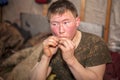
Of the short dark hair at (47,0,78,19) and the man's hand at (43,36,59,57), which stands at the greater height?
the short dark hair at (47,0,78,19)

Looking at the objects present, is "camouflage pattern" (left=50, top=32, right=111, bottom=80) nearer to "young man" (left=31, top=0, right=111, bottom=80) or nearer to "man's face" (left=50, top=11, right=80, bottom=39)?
"young man" (left=31, top=0, right=111, bottom=80)

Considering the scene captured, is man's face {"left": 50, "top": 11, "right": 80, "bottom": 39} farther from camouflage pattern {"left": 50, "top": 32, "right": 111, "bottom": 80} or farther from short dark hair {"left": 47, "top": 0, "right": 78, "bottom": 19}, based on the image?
camouflage pattern {"left": 50, "top": 32, "right": 111, "bottom": 80}

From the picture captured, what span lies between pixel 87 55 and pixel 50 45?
0.88 feet

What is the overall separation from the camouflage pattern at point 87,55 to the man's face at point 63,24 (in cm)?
15

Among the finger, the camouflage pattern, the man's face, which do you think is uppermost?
the man's face

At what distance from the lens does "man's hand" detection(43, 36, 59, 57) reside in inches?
54.6

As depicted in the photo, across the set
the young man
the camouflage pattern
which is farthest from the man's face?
the camouflage pattern

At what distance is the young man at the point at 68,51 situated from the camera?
1365 mm

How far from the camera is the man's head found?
1.39m

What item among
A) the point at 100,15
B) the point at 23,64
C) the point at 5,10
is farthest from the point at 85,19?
the point at 5,10

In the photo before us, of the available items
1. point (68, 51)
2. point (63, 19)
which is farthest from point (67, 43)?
point (63, 19)

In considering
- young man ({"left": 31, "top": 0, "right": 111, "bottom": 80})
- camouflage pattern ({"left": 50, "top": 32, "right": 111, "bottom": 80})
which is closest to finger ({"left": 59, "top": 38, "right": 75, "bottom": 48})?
young man ({"left": 31, "top": 0, "right": 111, "bottom": 80})

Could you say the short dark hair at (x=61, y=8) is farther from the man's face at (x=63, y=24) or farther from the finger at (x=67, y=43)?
the finger at (x=67, y=43)

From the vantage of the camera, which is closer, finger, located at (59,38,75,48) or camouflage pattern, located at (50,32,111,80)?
finger, located at (59,38,75,48)
